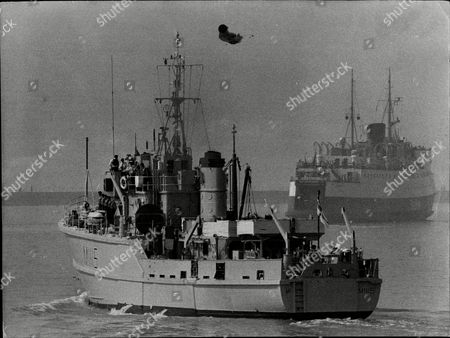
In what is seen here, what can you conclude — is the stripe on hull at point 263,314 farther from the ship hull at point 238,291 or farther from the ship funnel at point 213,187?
the ship funnel at point 213,187

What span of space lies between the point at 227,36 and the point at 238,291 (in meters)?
8.64

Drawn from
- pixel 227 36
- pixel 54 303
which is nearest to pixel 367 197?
pixel 54 303

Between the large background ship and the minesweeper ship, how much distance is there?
6739 centimetres

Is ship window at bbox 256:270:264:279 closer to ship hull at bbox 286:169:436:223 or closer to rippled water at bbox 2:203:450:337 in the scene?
rippled water at bbox 2:203:450:337

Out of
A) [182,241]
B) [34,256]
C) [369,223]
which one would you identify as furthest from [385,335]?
[369,223]

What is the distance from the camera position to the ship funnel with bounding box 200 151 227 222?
40.0m

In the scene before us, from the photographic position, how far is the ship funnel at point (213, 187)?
40.0 m

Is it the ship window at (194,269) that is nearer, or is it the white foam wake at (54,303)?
the ship window at (194,269)

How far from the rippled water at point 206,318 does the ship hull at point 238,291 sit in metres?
0.48

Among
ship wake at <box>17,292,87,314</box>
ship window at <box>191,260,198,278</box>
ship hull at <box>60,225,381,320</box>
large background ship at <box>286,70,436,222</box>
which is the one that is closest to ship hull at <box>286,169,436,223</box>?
large background ship at <box>286,70,436,222</box>

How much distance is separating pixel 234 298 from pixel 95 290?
8.56 metres

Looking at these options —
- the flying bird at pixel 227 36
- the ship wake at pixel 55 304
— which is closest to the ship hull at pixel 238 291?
the ship wake at pixel 55 304

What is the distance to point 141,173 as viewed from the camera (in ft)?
143

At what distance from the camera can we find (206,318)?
35656 millimetres
